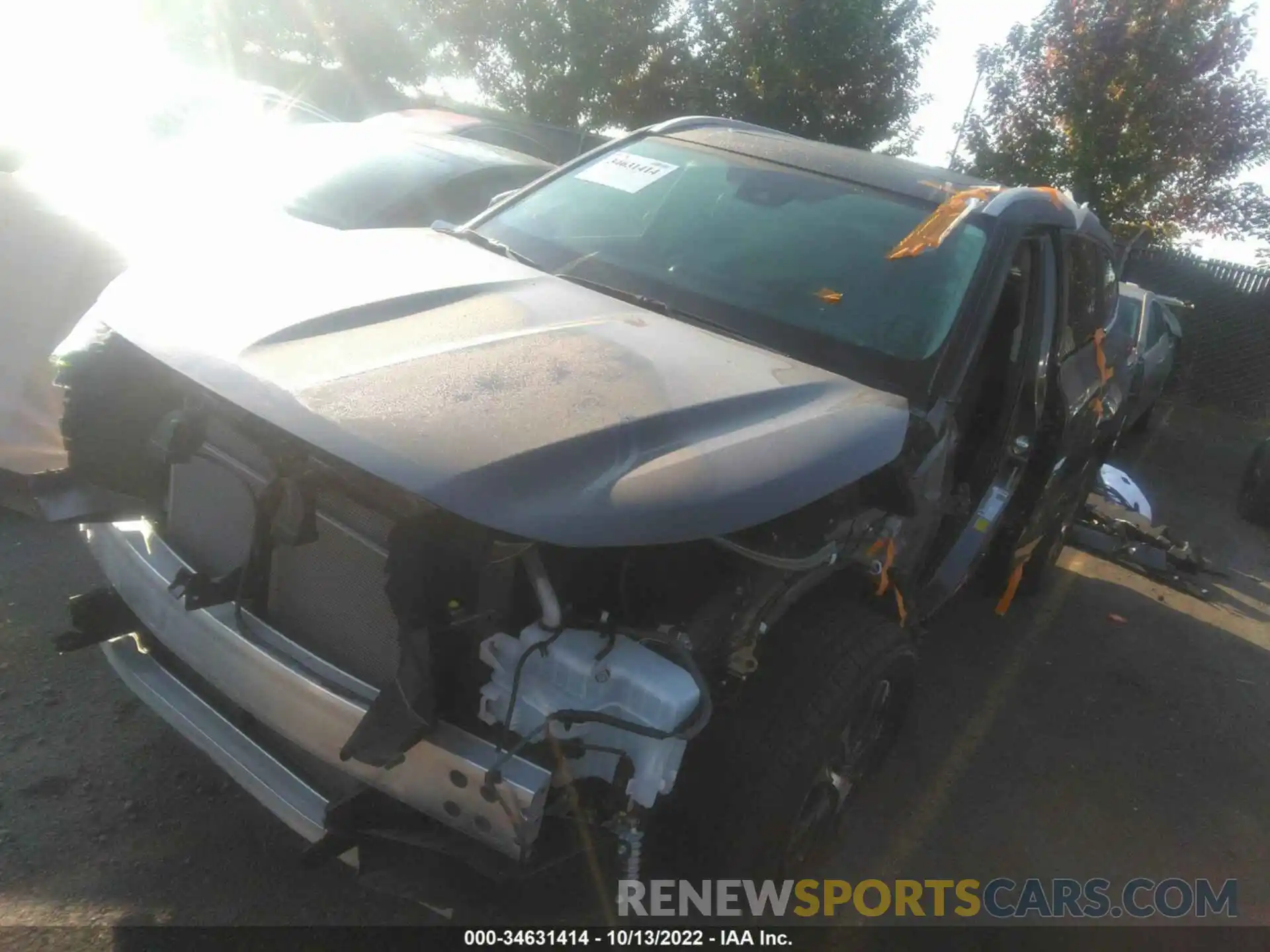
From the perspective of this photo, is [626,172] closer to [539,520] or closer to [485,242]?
[485,242]

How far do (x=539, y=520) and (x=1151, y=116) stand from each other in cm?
1460

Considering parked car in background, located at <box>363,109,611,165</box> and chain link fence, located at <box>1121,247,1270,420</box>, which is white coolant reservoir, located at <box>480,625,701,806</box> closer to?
parked car in background, located at <box>363,109,611,165</box>

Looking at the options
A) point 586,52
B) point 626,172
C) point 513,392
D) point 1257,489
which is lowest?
point 1257,489

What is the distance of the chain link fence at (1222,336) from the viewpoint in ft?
44.1

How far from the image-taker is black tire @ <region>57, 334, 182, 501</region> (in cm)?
261

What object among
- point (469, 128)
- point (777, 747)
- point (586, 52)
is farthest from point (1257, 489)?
point (586, 52)

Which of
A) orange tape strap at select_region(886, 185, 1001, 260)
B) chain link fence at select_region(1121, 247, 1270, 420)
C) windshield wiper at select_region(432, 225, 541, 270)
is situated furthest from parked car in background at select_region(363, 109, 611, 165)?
chain link fence at select_region(1121, 247, 1270, 420)

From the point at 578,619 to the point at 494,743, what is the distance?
31 centimetres

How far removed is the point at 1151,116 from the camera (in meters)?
13.6

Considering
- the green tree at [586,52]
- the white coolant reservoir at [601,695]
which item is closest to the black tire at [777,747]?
the white coolant reservoir at [601,695]

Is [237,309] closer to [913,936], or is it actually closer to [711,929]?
[711,929]

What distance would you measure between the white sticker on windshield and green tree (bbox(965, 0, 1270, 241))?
1195 cm

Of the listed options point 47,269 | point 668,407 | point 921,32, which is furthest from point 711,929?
point 921,32

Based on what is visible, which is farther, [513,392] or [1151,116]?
[1151,116]
